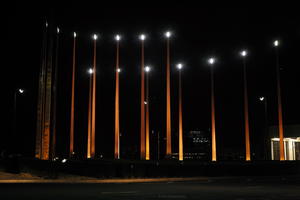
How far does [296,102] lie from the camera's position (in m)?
57.5

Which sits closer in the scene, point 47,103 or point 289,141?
point 47,103

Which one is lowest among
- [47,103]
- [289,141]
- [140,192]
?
[140,192]

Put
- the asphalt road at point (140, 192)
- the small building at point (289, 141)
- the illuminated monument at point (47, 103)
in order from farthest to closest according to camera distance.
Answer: the small building at point (289, 141)
the illuminated monument at point (47, 103)
the asphalt road at point (140, 192)

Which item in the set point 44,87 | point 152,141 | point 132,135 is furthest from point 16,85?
point 152,141

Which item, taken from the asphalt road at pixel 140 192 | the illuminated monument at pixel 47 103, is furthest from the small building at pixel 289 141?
the asphalt road at pixel 140 192

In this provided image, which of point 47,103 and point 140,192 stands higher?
point 47,103

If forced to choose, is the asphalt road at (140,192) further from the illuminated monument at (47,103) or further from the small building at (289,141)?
the small building at (289,141)

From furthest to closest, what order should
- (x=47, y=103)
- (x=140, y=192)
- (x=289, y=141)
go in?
(x=289, y=141) → (x=47, y=103) → (x=140, y=192)

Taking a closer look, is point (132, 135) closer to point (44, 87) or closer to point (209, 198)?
point (44, 87)

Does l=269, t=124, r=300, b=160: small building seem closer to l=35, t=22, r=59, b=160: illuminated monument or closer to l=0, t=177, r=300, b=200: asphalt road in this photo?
l=35, t=22, r=59, b=160: illuminated monument

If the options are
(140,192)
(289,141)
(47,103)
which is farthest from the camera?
(289,141)

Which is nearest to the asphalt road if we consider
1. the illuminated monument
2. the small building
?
the illuminated monument

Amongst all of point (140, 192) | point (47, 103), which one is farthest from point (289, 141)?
point (140, 192)

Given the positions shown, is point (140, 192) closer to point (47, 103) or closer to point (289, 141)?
point (47, 103)
